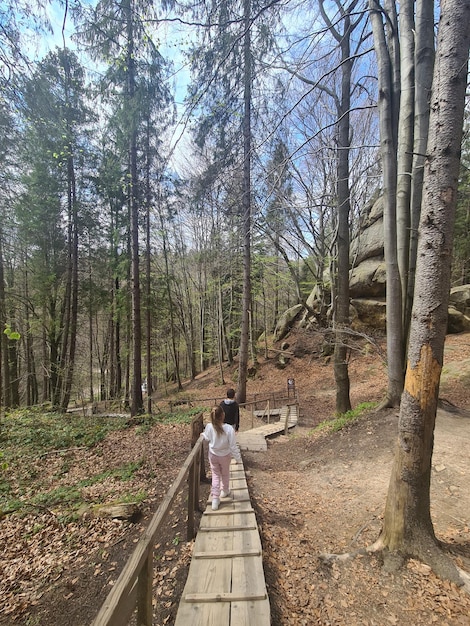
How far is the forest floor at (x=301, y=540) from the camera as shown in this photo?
2.49 m

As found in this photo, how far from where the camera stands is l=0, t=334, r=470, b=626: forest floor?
2.49 m

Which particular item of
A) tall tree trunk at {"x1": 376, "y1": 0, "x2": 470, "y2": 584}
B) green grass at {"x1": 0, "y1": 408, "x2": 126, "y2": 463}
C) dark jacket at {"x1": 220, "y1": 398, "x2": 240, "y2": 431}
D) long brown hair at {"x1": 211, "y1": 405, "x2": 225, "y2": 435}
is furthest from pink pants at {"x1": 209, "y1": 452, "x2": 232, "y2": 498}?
green grass at {"x1": 0, "y1": 408, "x2": 126, "y2": 463}

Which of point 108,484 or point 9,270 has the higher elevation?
point 9,270

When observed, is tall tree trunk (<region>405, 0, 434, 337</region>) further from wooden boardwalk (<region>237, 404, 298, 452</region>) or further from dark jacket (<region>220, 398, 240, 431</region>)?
wooden boardwalk (<region>237, 404, 298, 452</region>)

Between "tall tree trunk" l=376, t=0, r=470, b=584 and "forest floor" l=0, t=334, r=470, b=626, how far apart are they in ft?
0.97

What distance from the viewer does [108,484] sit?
5785 millimetres

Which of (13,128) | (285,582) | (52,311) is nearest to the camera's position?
(285,582)

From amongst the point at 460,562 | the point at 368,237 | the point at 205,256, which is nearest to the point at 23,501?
the point at 460,562

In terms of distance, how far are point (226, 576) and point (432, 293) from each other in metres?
3.19

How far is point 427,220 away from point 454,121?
87 cm

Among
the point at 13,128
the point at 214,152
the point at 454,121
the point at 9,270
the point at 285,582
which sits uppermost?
the point at 214,152

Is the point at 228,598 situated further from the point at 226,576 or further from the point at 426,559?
the point at 426,559

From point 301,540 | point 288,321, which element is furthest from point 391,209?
point 288,321

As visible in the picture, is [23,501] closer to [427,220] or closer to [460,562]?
[460,562]
